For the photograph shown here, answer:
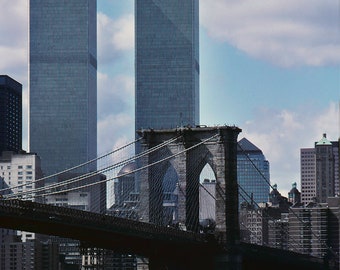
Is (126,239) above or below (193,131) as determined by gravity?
below

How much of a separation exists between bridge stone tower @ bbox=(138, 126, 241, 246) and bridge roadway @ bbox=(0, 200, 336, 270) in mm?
2368

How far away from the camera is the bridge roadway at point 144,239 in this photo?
10675 cm

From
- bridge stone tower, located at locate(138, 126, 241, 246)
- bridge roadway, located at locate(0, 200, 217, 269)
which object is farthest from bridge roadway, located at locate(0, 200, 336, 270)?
bridge stone tower, located at locate(138, 126, 241, 246)

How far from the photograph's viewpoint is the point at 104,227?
11338 cm

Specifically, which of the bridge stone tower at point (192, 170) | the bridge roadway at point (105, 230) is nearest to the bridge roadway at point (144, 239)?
the bridge roadway at point (105, 230)

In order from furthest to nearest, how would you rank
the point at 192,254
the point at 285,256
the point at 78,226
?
1. the point at 285,256
2. the point at 192,254
3. the point at 78,226

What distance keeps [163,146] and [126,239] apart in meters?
15.6

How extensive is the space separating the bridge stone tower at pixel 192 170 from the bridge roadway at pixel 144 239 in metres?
2.37

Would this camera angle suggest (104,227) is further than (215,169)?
No

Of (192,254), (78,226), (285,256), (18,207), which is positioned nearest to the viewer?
(18,207)

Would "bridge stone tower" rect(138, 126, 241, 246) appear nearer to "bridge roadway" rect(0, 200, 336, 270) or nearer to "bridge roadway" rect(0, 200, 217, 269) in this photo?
"bridge roadway" rect(0, 200, 336, 270)

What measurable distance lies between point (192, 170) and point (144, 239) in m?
16.5

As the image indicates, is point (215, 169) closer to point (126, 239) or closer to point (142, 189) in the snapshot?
point (142, 189)

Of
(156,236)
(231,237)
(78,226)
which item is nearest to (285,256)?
(231,237)
